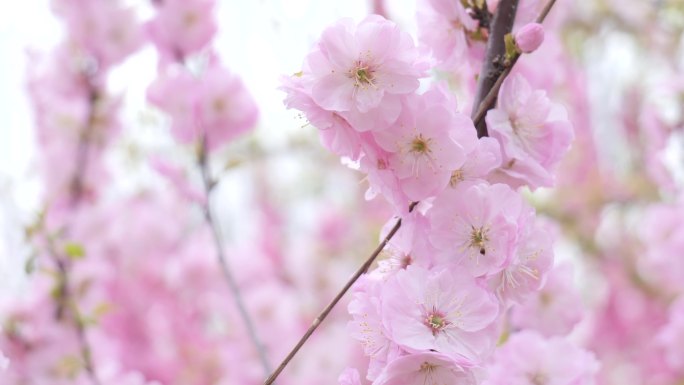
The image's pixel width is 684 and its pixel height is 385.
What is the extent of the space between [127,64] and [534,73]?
37.3 inches

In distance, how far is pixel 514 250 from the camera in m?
0.48

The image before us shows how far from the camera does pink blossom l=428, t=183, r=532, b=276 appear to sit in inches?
19.0

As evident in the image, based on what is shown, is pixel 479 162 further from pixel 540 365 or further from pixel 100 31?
pixel 100 31

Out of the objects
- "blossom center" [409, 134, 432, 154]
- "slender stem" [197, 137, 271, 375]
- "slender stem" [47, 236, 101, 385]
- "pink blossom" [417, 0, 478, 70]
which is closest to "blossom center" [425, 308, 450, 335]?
"blossom center" [409, 134, 432, 154]

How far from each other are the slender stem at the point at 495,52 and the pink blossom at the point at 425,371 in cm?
18

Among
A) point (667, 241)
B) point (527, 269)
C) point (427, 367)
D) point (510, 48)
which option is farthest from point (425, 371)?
point (667, 241)

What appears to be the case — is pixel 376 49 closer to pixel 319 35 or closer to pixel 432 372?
pixel 319 35

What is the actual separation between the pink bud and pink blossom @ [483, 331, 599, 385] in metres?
0.26

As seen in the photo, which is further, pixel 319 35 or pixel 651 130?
pixel 651 130

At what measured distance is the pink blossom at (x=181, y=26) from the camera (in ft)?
3.91

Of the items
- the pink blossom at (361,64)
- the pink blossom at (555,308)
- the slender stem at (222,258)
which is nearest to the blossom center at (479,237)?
the pink blossom at (361,64)

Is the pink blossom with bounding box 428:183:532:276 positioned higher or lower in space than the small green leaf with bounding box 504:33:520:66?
lower

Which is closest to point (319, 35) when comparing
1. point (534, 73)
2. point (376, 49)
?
point (376, 49)

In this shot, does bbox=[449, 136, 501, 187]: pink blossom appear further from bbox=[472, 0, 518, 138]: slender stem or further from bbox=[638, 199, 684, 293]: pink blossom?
bbox=[638, 199, 684, 293]: pink blossom
